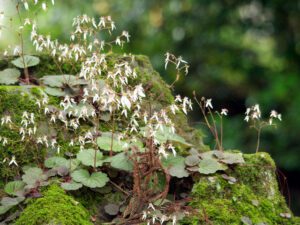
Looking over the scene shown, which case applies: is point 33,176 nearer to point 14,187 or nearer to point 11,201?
point 14,187

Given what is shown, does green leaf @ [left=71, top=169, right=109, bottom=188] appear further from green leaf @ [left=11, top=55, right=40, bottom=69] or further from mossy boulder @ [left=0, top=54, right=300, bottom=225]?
green leaf @ [left=11, top=55, right=40, bottom=69]

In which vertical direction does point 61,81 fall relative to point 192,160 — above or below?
above

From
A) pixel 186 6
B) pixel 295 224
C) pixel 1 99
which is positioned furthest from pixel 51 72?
pixel 186 6

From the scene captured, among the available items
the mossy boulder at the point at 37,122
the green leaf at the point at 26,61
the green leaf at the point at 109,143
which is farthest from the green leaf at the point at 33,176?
the green leaf at the point at 26,61

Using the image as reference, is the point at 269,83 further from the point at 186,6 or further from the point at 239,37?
the point at 186,6

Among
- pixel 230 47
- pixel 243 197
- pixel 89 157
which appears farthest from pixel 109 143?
pixel 230 47

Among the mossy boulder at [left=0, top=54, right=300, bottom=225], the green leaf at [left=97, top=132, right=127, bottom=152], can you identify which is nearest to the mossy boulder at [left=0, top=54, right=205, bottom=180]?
the mossy boulder at [left=0, top=54, right=300, bottom=225]
